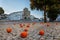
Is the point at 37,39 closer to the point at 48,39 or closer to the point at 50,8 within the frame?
the point at 48,39

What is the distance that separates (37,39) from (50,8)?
55.6m

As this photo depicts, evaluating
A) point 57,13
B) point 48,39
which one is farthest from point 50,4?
point 48,39

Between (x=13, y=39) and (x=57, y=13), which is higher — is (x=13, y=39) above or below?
above

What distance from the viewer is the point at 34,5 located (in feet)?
198

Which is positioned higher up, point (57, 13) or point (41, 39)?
point (41, 39)

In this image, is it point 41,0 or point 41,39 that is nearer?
point 41,39

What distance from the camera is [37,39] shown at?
5125 mm

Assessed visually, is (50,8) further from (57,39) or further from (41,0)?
(57,39)

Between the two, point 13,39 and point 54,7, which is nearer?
point 13,39

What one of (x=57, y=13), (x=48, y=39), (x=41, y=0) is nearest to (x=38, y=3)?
(x=41, y=0)

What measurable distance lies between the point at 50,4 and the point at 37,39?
54.8 metres

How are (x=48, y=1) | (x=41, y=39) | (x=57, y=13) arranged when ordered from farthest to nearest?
(x=57, y=13)
(x=48, y=1)
(x=41, y=39)

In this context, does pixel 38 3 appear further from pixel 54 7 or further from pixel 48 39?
pixel 48 39

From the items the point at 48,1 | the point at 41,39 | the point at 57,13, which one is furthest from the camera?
the point at 57,13
